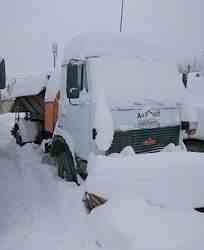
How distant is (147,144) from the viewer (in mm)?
5758

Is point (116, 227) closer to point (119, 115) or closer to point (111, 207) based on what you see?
point (111, 207)

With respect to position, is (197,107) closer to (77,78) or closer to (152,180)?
(77,78)

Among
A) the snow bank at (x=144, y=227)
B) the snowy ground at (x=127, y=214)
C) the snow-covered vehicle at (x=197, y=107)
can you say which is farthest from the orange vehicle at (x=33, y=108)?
the snow bank at (x=144, y=227)

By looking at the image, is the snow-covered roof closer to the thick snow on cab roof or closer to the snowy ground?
the thick snow on cab roof

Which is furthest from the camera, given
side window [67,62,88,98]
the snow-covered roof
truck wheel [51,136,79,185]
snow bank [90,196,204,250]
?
the snow-covered roof

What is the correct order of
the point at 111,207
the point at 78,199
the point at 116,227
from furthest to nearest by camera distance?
1. the point at 78,199
2. the point at 111,207
3. the point at 116,227

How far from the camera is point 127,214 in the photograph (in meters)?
3.53

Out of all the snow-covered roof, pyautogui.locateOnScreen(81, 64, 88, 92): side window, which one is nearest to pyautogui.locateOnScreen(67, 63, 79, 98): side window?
pyautogui.locateOnScreen(81, 64, 88, 92): side window

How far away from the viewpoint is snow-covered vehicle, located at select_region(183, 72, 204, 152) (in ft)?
28.4

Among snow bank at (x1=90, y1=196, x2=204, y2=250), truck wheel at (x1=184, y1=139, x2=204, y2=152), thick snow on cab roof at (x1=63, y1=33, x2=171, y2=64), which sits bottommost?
truck wheel at (x1=184, y1=139, x2=204, y2=152)

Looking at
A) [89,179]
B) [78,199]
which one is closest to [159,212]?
[89,179]

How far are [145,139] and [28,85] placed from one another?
5.20 m

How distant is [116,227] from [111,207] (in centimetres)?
33

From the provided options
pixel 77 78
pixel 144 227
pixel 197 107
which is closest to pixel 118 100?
Answer: pixel 77 78
